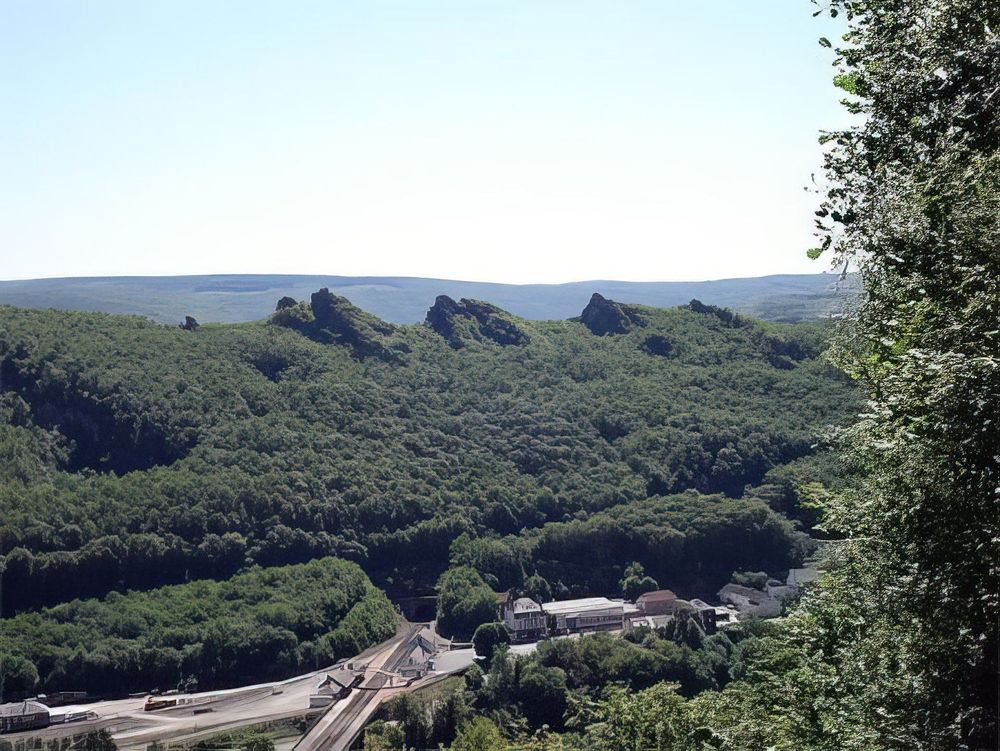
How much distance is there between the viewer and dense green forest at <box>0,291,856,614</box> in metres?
38.1

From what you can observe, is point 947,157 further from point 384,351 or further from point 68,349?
point 384,351

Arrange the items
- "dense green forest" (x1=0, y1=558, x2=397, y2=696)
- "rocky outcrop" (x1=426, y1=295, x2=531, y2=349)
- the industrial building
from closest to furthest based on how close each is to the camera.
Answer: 1. "dense green forest" (x1=0, y1=558, x2=397, y2=696)
2. the industrial building
3. "rocky outcrop" (x1=426, y1=295, x2=531, y2=349)

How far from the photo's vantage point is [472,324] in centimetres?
6334

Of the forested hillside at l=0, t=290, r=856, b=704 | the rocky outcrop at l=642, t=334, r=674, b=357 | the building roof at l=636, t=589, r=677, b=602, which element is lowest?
the building roof at l=636, t=589, r=677, b=602

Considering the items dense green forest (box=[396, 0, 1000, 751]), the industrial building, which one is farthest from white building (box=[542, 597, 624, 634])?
dense green forest (box=[396, 0, 1000, 751])

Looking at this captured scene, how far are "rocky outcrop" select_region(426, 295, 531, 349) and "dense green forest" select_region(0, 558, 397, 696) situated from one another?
26.9 meters

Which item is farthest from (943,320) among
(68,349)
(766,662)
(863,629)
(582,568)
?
(68,349)

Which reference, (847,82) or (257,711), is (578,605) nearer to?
(257,711)

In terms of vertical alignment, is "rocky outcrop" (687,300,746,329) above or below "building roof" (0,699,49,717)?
above

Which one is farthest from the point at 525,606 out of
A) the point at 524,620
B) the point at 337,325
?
the point at 337,325

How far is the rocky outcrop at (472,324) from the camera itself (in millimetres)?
61812

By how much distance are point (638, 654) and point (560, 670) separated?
7.49 ft

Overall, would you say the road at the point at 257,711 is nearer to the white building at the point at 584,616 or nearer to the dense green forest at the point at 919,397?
the white building at the point at 584,616

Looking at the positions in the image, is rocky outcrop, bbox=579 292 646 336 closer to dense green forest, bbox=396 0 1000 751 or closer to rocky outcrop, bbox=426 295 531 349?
rocky outcrop, bbox=426 295 531 349
